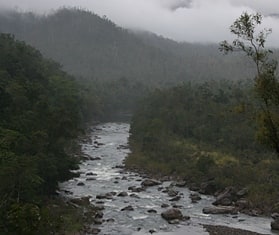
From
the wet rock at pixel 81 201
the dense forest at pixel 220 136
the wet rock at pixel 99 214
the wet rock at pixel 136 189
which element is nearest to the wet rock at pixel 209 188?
the dense forest at pixel 220 136

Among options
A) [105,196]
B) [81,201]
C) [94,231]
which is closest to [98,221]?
[94,231]

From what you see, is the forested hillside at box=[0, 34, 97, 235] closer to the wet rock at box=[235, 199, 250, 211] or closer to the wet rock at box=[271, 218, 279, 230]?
the wet rock at box=[235, 199, 250, 211]

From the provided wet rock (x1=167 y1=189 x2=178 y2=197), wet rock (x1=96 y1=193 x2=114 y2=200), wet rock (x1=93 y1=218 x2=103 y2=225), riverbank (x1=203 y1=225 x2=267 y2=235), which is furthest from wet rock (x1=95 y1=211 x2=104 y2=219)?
wet rock (x1=167 y1=189 x2=178 y2=197)

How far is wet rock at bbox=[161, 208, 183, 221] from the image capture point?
4191cm

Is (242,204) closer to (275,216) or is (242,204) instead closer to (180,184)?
(275,216)

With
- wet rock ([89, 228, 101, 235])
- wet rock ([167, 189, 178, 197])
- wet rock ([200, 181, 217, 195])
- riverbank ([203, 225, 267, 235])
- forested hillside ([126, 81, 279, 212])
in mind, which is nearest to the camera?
wet rock ([89, 228, 101, 235])

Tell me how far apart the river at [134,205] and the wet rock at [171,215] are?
1.59ft

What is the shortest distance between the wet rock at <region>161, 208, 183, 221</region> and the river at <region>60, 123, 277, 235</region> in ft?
1.59

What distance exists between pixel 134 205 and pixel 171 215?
5179 millimetres

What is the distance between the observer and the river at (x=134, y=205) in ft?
129

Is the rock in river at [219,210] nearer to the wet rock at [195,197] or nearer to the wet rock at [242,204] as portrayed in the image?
the wet rock at [242,204]

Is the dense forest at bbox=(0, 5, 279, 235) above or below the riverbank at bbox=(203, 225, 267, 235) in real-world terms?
above

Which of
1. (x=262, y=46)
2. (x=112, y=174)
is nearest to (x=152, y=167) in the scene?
(x=112, y=174)

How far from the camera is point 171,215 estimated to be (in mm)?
42062
